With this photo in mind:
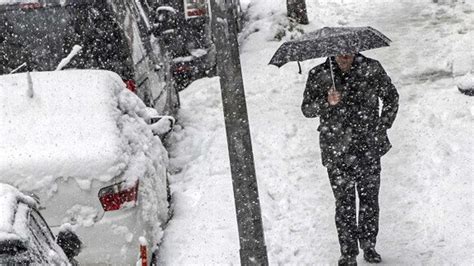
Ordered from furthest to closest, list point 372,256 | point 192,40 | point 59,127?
point 192,40, point 372,256, point 59,127

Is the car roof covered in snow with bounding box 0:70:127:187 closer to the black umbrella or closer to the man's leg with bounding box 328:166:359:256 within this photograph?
the black umbrella

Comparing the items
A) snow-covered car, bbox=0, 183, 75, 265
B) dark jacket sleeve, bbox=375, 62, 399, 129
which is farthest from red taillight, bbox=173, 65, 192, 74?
snow-covered car, bbox=0, 183, 75, 265

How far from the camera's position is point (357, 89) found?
6.94 meters

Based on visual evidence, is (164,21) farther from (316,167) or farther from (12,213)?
(12,213)

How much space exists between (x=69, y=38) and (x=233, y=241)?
9.25 feet

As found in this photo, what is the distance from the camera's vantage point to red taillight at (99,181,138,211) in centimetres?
656

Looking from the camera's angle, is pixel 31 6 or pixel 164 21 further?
pixel 164 21

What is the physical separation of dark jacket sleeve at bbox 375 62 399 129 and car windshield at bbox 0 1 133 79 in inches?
127

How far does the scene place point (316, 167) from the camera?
9.91 meters

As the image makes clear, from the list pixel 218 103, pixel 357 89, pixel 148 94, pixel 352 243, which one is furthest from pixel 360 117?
pixel 218 103

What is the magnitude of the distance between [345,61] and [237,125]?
5.15 feet

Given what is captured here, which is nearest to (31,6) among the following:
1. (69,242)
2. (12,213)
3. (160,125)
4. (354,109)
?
(160,125)

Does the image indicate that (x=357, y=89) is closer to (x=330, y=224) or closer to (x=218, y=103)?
(x=330, y=224)

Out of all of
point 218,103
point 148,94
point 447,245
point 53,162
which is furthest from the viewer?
point 218,103
